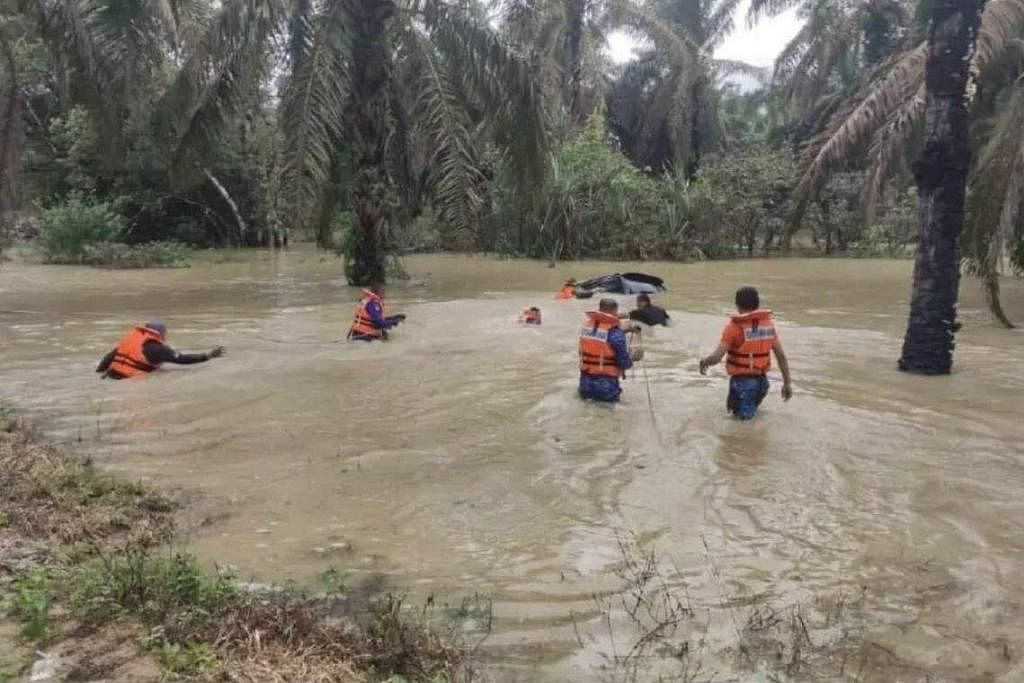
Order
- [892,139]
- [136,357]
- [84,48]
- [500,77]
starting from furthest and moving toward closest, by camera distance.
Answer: [892,139]
[500,77]
[84,48]
[136,357]

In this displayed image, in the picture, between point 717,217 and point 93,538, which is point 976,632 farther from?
point 717,217

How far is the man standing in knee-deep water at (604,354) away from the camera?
8.40m

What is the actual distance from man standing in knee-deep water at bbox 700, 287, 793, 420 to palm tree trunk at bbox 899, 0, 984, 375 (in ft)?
9.55

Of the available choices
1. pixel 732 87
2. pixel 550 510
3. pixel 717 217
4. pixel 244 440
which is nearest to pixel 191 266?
pixel 717 217

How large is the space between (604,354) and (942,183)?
4.21m

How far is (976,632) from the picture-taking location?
408 cm

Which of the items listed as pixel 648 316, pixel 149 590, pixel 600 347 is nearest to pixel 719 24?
pixel 648 316

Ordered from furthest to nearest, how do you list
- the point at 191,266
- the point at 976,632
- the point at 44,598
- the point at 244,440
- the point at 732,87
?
the point at 732,87 < the point at 191,266 < the point at 244,440 < the point at 976,632 < the point at 44,598

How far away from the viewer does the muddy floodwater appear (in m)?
4.20

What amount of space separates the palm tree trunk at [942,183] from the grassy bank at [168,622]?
7.67 meters

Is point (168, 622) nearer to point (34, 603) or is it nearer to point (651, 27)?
point (34, 603)

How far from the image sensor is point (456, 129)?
15.4m

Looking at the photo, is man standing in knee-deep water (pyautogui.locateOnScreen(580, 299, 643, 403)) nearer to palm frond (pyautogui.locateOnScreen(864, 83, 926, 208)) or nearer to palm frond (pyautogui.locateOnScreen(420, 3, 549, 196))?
palm frond (pyautogui.locateOnScreen(420, 3, 549, 196))

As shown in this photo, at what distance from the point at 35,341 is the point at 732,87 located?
1450 inches
